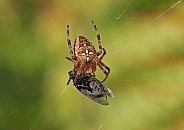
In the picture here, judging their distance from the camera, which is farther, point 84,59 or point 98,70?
point 98,70

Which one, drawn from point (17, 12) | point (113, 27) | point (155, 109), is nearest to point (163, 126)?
point (155, 109)

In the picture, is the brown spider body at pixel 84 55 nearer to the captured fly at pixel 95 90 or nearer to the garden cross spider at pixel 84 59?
the garden cross spider at pixel 84 59

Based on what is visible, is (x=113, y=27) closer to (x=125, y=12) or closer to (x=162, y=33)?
(x=125, y=12)

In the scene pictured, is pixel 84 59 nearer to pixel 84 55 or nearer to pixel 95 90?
pixel 84 55

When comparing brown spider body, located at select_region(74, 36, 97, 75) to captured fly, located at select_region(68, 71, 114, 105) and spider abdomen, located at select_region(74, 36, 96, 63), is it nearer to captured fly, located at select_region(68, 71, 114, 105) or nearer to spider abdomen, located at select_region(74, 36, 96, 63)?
spider abdomen, located at select_region(74, 36, 96, 63)

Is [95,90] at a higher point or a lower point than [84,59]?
lower

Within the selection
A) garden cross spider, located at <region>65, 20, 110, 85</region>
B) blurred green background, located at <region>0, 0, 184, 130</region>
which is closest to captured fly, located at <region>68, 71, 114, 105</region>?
garden cross spider, located at <region>65, 20, 110, 85</region>

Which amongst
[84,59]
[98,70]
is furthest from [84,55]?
[98,70]
